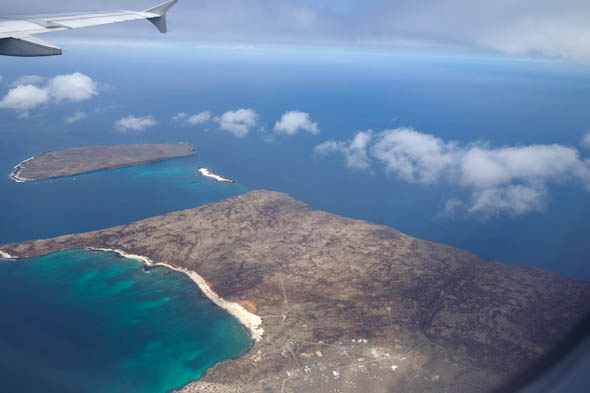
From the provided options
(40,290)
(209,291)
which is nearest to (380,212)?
(209,291)

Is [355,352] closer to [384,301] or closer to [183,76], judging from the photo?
[384,301]

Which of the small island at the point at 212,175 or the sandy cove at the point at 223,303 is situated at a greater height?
the small island at the point at 212,175

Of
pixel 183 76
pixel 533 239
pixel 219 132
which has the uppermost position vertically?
pixel 183 76

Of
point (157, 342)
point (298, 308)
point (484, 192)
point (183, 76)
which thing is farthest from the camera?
point (183, 76)

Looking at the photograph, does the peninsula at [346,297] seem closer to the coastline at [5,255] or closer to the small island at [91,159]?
the coastline at [5,255]

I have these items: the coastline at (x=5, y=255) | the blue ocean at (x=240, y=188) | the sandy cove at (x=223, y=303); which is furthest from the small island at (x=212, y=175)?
the coastline at (x=5, y=255)

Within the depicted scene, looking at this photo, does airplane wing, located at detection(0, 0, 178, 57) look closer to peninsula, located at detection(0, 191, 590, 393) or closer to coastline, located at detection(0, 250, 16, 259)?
peninsula, located at detection(0, 191, 590, 393)

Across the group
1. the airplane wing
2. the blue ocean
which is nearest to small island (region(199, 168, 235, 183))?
the blue ocean
